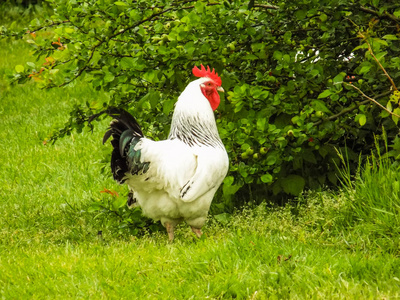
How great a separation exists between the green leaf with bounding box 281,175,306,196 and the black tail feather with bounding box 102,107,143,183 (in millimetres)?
1504

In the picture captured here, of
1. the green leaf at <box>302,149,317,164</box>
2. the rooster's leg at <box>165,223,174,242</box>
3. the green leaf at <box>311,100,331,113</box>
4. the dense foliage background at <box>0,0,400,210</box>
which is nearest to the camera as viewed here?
the dense foliage background at <box>0,0,400,210</box>

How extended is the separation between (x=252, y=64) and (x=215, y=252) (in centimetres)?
208

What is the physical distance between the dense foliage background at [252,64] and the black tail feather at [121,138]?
1.17 feet

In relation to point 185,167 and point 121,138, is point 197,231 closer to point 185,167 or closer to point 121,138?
point 185,167

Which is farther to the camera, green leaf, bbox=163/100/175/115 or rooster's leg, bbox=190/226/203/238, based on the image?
green leaf, bbox=163/100/175/115

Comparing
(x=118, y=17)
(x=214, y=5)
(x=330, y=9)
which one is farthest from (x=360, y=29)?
(x=118, y=17)

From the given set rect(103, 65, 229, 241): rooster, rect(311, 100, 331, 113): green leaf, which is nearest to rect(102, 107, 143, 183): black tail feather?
rect(103, 65, 229, 241): rooster

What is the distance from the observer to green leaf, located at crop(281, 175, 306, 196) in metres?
5.74

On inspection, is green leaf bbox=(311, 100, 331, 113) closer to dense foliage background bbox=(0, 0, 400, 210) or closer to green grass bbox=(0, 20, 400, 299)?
dense foliage background bbox=(0, 0, 400, 210)

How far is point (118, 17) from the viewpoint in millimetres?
4887

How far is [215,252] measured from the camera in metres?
4.24

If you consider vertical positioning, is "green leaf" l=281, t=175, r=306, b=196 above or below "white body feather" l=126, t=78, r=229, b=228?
below

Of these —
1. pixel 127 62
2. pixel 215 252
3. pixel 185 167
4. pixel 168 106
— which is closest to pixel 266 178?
pixel 185 167

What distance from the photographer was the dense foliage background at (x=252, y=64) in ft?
16.2
